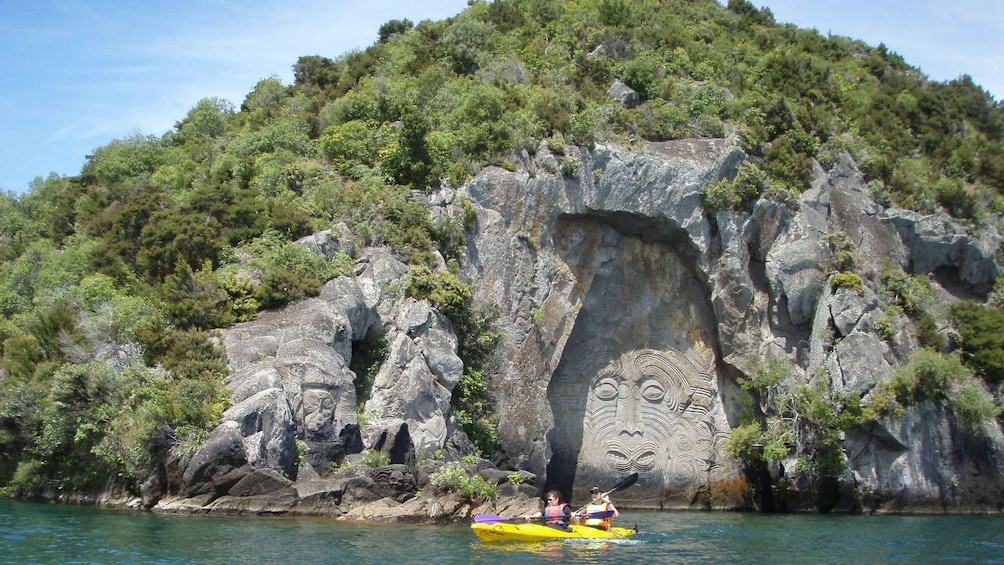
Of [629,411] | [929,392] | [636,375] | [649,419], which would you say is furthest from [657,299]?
[929,392]

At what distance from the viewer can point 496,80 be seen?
151ft

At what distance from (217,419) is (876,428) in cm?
2426

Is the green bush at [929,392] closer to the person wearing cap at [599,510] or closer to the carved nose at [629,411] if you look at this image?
the carved nose at [629,411]

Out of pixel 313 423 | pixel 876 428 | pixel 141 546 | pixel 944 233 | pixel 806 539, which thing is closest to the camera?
pixel 141 546

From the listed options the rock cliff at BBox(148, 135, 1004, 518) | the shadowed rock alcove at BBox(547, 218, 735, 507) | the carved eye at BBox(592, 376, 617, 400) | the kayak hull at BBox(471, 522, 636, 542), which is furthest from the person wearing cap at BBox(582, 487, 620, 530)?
the carved eye at BBox(592, 376, 617, 400)

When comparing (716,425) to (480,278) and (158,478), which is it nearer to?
(480,278)

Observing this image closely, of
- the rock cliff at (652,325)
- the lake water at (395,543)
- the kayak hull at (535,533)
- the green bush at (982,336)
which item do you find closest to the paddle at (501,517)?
the kayak hull at (535,533)

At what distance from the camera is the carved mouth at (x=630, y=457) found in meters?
39.3

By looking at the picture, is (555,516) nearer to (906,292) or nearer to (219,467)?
(219,467)

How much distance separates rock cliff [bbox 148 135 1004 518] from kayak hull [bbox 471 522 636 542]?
17.2 ft

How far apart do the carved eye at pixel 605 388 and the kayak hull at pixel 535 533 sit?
45.2 ft

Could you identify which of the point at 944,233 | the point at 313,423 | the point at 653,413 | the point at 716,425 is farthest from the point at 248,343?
the point at 944,233

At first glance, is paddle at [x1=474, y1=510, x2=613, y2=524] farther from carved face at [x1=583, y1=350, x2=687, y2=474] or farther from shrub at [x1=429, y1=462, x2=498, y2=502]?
carved face at [x1=583, y1=350, x2=687, y2=474]

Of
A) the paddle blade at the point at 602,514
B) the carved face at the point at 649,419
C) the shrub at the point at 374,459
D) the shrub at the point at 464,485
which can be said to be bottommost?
the paddle blade at the point at 602,514
